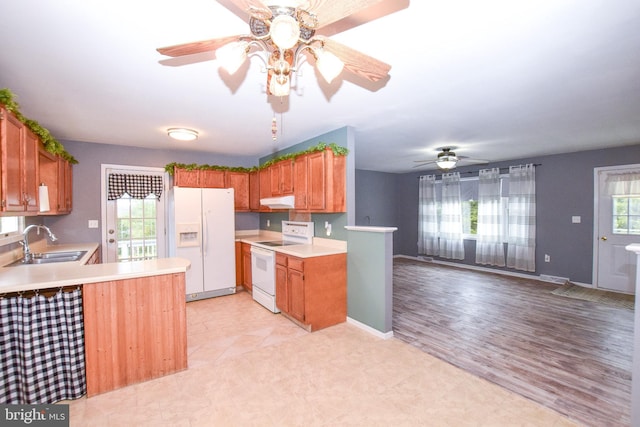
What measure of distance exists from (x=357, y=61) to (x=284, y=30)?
52 cm

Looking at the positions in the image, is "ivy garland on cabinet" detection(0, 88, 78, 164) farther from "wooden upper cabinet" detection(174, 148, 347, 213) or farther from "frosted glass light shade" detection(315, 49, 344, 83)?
"frosted glass light shade" detection(315, 49, 344, 83)

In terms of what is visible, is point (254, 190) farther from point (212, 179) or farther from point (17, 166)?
point (17, 166)

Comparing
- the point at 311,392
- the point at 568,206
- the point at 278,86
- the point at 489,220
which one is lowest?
the point at 311,392

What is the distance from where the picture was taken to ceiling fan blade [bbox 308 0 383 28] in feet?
3.90

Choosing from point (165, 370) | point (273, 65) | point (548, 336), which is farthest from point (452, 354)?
point (273, 65)

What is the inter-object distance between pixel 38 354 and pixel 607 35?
14.3ft

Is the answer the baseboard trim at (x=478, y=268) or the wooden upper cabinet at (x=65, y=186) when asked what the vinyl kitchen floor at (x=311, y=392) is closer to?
the wooden upper cabinet at (x=65, y=186)

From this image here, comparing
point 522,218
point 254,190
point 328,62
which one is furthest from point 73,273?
point 522,218

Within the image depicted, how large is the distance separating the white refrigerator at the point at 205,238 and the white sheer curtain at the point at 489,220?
5.36 meters

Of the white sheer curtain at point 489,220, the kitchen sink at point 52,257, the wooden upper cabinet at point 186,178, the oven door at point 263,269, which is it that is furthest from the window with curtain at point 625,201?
A: the kitchen sink at point 52,257

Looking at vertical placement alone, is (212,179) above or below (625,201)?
above

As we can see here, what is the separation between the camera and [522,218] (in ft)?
19.5

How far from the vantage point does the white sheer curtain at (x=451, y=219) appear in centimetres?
699

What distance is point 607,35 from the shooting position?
5.83ft
